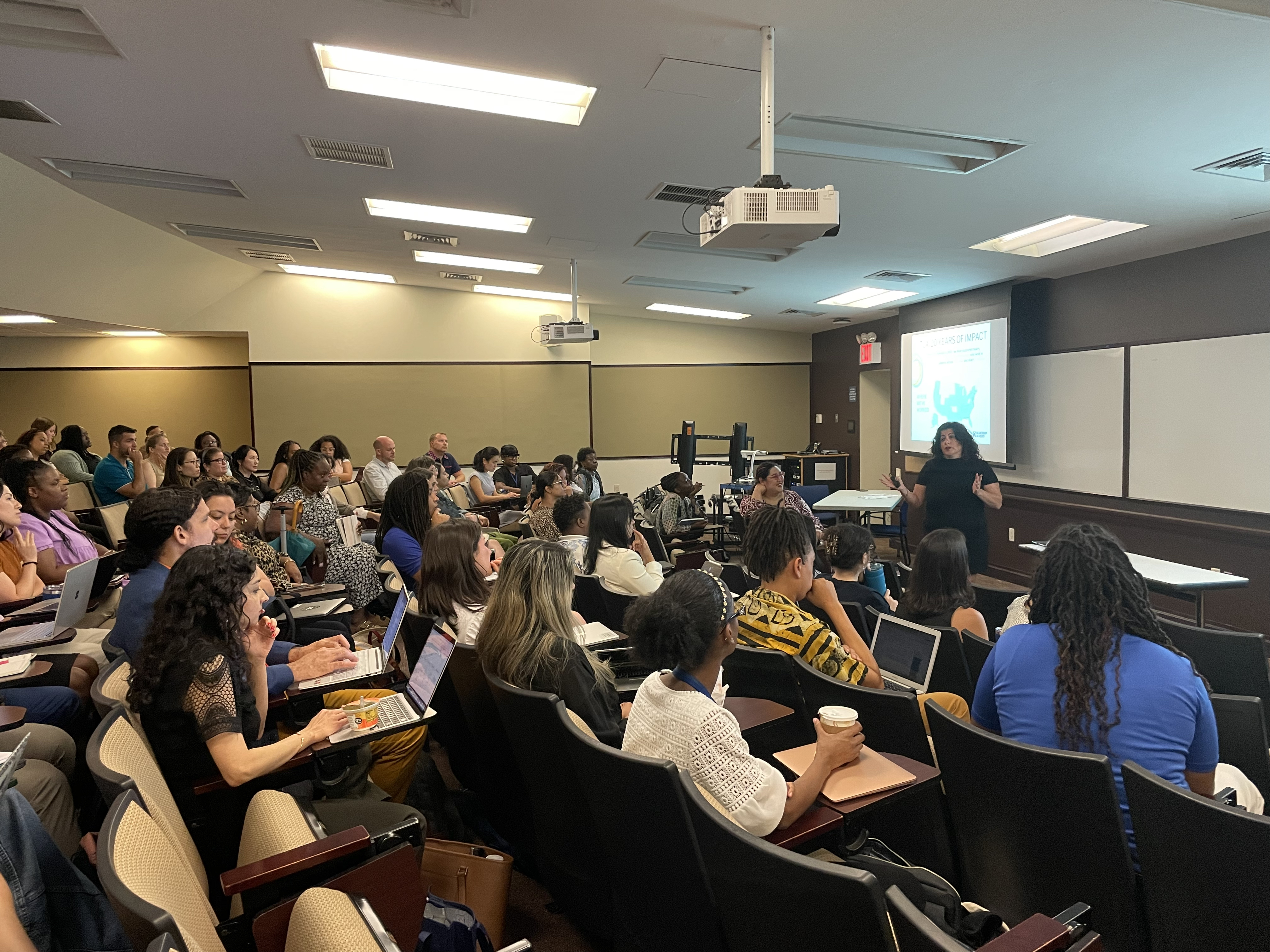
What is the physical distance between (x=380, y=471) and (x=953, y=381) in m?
5.92

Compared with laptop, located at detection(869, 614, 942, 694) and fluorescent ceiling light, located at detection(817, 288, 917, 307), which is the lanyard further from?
fluorescent ceiling light, located at detection(817, 288, 917, 307)

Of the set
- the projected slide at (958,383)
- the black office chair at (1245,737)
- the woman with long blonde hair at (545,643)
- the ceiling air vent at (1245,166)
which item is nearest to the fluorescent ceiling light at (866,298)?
the projected slide at (958,383)

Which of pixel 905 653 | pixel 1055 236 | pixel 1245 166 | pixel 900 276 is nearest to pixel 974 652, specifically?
pixel 905 653

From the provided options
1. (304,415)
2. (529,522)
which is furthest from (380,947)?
(304,415)

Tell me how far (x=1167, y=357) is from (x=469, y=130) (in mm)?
5028

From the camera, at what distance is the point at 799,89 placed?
9.81 feet

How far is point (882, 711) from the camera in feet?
6.49

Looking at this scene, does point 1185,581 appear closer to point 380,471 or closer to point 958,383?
point 958,383

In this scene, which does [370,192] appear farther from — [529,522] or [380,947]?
[380,947]

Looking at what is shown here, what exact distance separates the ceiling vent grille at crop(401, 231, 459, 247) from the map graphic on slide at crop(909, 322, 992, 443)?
16.1 ft

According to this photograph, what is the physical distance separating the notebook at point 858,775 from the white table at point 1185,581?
2076 mm

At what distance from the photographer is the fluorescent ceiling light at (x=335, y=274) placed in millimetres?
9203

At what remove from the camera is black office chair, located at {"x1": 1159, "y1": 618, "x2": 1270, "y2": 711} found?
8.28ft

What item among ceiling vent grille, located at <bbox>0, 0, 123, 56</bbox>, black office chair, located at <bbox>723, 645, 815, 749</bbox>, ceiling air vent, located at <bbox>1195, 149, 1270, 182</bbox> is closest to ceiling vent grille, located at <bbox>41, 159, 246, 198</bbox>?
ceiling vent grille, located at <bbox>0, 0, 123, 56</bbox>
